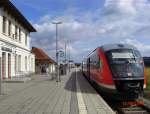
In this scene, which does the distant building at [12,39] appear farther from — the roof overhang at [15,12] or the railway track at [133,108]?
the railway track at [133,108]

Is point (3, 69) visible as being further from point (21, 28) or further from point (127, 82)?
point (127, 82)

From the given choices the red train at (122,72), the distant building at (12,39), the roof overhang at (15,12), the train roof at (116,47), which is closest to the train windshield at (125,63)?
the red train at (122,72)

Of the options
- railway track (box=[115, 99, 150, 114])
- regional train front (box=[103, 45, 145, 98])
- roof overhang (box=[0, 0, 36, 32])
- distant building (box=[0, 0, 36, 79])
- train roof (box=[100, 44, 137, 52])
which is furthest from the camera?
distant building (box=[0, 0, 36, 79])

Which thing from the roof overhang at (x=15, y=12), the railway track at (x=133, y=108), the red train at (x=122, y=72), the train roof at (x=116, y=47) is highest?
the roof overhang at (x=15, y=12)

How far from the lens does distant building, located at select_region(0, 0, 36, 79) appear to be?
28.2 m

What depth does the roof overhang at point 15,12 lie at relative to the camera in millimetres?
27531

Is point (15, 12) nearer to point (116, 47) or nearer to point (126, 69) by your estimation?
point (116, 47)

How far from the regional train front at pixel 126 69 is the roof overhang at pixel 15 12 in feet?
46.9

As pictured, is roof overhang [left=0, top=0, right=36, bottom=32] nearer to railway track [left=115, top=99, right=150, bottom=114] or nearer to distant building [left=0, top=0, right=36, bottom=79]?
distant building [left=0, top=0, right=36, bottom=79]

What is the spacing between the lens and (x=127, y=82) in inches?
569

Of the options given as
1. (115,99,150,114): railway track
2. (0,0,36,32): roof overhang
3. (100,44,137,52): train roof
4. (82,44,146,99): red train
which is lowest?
(115,99,150,114): railway track

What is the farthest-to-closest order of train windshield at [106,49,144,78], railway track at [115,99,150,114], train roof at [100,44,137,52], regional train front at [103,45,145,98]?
train roof at [100,44,137,52] < train windshield at [106,49,144,78] < regional train front at [103,45,145,98] < railway track at [115,99,150,114]

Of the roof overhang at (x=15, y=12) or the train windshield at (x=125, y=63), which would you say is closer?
the train windshield at (x=125, y=63)

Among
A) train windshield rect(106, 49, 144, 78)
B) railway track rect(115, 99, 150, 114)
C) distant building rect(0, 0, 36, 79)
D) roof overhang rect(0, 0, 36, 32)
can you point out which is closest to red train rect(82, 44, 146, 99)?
train windshield rect(106, 49, 144, 78)
